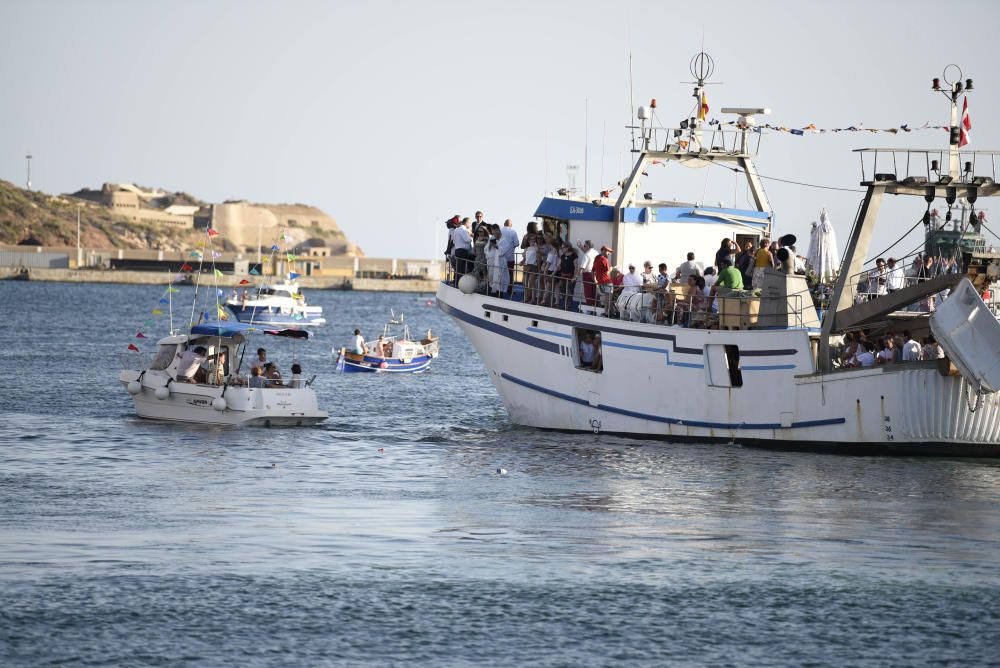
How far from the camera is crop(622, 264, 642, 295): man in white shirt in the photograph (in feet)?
99.7

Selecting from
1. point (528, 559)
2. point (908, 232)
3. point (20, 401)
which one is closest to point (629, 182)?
point (908, 232)

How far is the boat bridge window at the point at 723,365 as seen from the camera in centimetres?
2886

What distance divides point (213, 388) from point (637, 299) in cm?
1018

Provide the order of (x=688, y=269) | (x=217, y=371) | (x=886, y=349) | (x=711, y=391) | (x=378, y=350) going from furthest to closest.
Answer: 1. (x=378, y=350)
2. (x=217, y=371)
3. (x=688, y=269)
4. (x=711, y=391)
5. (x=886, y=349)

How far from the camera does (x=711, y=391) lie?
29.3 meters

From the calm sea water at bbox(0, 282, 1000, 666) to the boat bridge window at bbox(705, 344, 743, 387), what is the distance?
1380 millimetres

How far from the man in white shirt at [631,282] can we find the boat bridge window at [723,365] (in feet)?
7.56

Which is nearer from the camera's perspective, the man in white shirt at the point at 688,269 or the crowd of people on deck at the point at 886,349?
the crowd of people on deck at the point at 886,349

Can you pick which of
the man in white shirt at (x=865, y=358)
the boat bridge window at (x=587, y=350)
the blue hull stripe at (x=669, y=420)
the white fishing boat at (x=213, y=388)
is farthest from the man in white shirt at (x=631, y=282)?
the white fishing boat at (x=213, y=388)

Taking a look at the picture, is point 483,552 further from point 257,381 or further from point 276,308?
point 276,308

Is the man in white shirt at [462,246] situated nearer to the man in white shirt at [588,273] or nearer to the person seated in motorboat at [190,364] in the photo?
the man in white shirt at [588,273]

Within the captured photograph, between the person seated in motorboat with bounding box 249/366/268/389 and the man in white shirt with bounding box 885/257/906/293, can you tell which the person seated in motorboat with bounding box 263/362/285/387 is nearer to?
the person seated in motorboat with bounding box 249/366/268/389

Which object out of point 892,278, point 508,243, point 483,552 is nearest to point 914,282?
point 892,278

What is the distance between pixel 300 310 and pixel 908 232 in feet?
252
